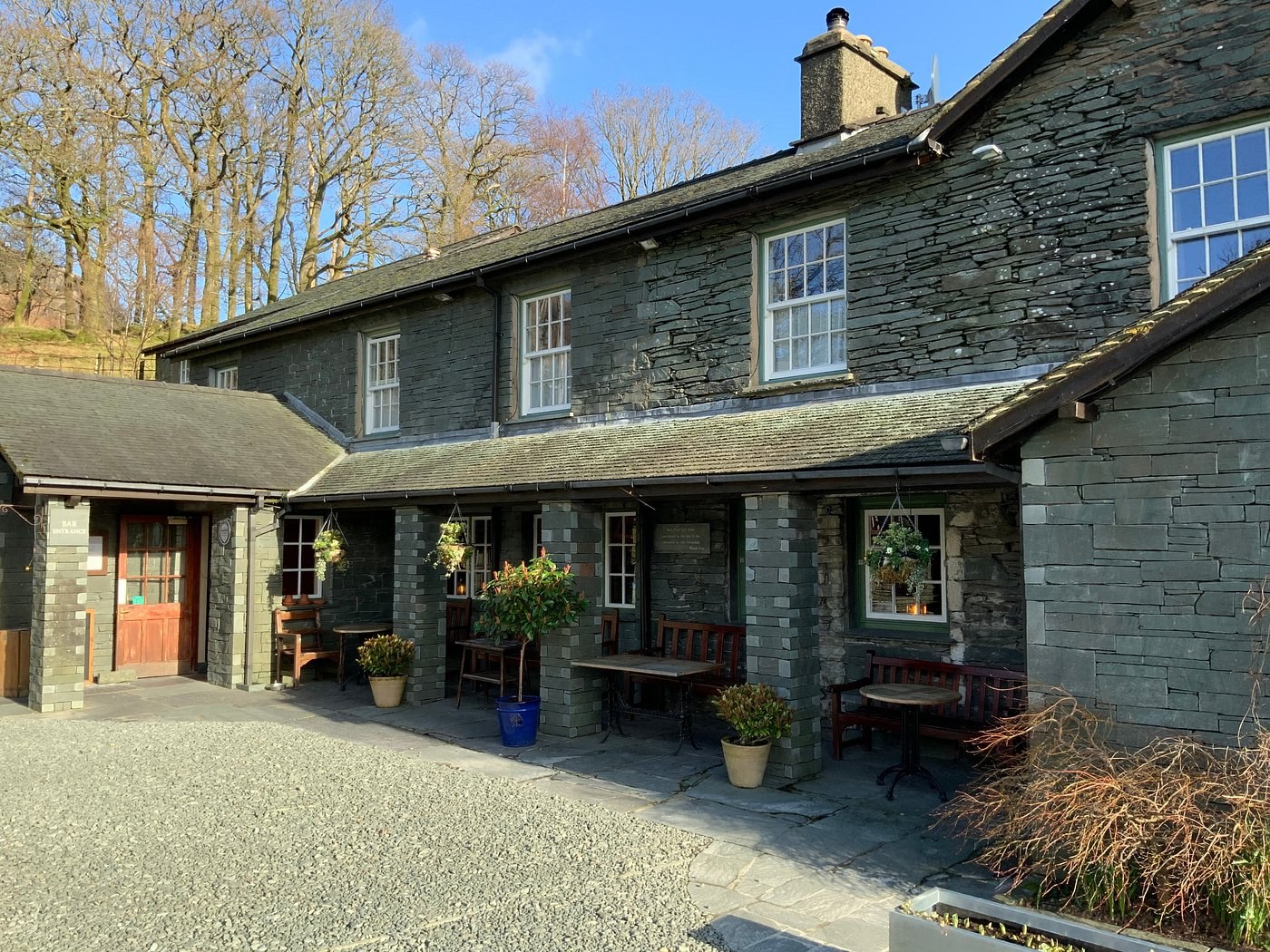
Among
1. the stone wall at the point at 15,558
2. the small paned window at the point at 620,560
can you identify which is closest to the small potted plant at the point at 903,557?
the small paned window at the point at 620,560

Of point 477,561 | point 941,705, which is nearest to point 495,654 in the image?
point 477,561

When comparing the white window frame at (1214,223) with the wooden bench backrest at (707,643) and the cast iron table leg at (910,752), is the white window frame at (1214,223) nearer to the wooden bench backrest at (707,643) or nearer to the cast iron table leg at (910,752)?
the cast iron table leg at (910,752)

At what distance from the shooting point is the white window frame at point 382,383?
1485 cm

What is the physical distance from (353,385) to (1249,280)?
13157mm

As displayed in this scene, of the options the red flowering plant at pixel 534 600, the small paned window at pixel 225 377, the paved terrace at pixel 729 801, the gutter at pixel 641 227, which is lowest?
the paved terrace at pixel 729 801

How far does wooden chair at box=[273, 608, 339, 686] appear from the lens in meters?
13.3

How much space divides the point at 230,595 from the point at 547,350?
5863 mm

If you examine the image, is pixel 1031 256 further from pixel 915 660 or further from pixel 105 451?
pixel 105 451

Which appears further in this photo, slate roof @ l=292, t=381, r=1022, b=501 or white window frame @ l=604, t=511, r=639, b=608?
white window frame @ l=604, t=511, r=639, b=608

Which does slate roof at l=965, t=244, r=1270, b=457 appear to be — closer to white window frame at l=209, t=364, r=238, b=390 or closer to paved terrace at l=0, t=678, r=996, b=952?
paved terrace at l=0, t=678, r=996, b=952

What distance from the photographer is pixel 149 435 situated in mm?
12922

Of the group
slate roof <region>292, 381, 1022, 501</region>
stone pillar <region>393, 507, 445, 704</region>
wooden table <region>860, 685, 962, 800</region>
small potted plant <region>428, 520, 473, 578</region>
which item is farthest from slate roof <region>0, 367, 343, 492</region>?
wooden table <region>860, 685, 962, 800</region>

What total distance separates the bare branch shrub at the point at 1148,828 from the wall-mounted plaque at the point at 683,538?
5.79m

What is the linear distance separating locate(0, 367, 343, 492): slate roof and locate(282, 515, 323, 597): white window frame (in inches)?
40.2
